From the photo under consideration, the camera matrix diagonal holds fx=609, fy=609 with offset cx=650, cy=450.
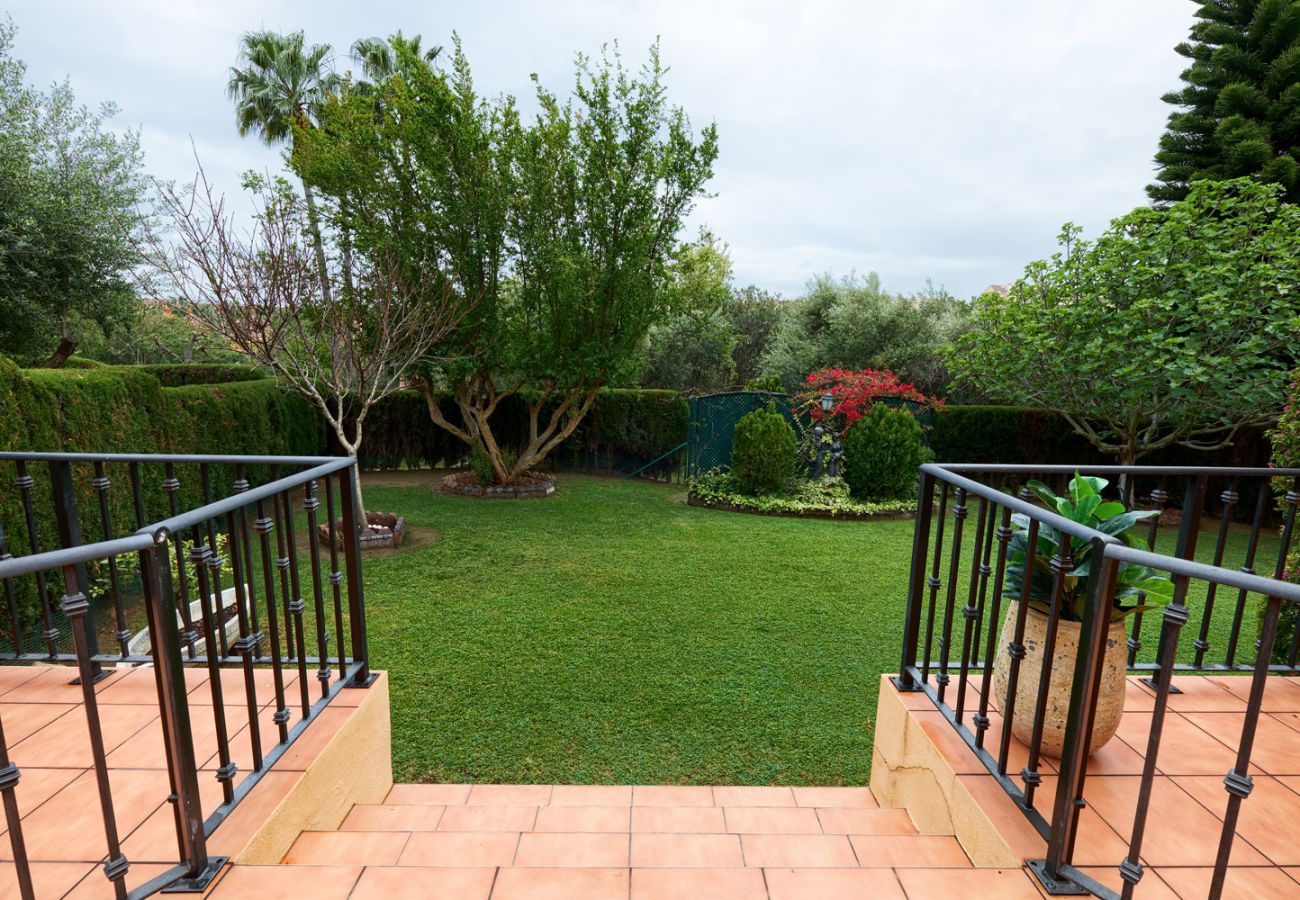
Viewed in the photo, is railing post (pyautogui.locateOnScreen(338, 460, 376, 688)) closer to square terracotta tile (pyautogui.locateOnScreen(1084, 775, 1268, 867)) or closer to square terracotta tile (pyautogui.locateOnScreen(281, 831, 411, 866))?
square terracotta tile (pyautogui.locateOnScreen(281, 831, 411, 866))

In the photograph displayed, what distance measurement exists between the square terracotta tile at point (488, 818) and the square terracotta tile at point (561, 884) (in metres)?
0.52

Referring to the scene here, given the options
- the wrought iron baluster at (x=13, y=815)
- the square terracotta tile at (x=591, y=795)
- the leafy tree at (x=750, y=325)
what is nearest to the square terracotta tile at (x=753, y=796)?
the square terracotta tile at (x=591, y=795)

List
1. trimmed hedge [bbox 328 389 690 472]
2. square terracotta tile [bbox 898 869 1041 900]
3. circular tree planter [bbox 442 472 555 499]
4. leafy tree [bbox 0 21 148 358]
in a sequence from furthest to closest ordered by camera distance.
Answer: trimmed hedge [bbox 328 389 690 472] < circular tree planter [bbox 442 472 555 499] < leafy tree [bbox 0 21 148 358] < square terracotta tile [bbox 898 869 1041 900]

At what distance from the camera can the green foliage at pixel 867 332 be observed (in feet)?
45.6

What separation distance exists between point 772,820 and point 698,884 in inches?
28.2

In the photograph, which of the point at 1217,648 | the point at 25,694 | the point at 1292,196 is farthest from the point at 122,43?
the point at 1292,196

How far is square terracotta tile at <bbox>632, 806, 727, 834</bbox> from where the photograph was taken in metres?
2.02

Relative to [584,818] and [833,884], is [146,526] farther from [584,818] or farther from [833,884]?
[833,884]

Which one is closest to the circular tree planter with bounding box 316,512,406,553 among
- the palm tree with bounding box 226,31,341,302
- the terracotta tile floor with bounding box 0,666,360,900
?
the terracotta tile floor with bounding box 0,666,360,900

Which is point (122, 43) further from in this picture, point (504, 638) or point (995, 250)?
point (995, 250)

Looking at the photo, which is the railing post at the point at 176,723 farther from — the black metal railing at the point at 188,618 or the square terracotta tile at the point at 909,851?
the square terracotta tile at the point at 909,851

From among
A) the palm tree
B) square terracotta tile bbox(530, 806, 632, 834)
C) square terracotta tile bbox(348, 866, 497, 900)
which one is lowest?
square terracotta tile bbox(530, 806, 632, 834)

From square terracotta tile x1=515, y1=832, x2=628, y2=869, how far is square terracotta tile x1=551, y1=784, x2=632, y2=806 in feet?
1.37

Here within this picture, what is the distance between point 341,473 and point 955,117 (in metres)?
8.28
